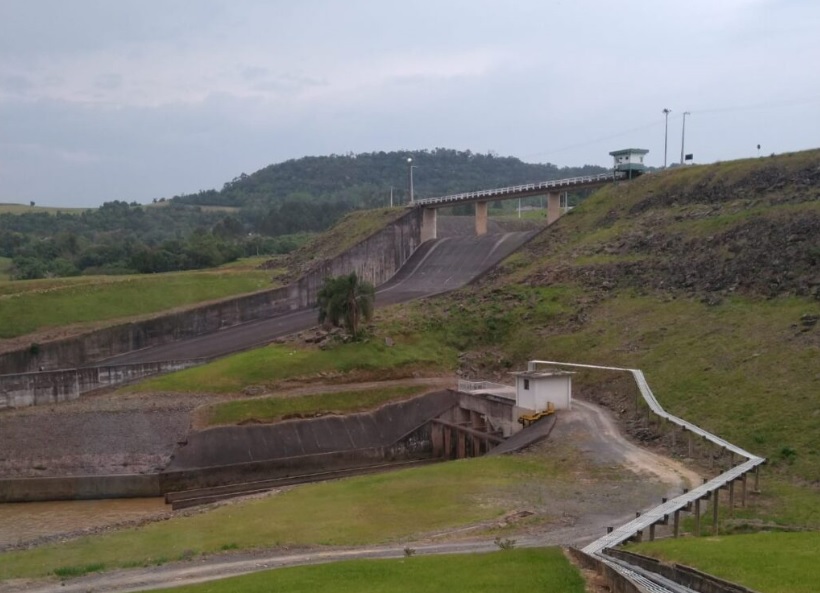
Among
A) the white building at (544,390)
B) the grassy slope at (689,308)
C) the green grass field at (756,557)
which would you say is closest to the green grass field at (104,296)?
the grassy slope at (689,308)

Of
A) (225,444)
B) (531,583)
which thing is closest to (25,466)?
(225,444)

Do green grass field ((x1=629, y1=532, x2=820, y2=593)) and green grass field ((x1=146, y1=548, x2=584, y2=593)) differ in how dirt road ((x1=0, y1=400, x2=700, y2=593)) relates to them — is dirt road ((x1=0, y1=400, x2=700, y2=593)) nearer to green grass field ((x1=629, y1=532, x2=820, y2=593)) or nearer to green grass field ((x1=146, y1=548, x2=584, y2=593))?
green grass field ((x1=146, y1=548, x2=584, y2=593))

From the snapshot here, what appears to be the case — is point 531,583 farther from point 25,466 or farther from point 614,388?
point 25,466

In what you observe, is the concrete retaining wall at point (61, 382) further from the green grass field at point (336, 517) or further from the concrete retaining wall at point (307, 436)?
the green grass field at point (336, 517)

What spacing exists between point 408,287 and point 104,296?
79.3ft

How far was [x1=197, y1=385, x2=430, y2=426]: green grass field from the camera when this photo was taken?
141 ft

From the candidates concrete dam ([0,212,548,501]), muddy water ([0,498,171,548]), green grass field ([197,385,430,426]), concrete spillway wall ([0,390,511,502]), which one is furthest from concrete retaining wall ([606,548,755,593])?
green grass field ([197,385,430,426])

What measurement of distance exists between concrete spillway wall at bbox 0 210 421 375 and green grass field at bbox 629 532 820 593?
1704 inches

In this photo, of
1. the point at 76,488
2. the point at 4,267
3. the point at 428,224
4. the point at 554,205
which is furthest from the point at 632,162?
the point at 4,267

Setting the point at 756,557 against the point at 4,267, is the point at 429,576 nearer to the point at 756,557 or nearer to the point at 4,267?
the point at 756,557

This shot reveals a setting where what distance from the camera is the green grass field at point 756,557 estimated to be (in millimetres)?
13648

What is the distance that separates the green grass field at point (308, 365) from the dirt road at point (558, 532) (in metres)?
16.6

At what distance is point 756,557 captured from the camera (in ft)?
50.4

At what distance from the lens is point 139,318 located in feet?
196
